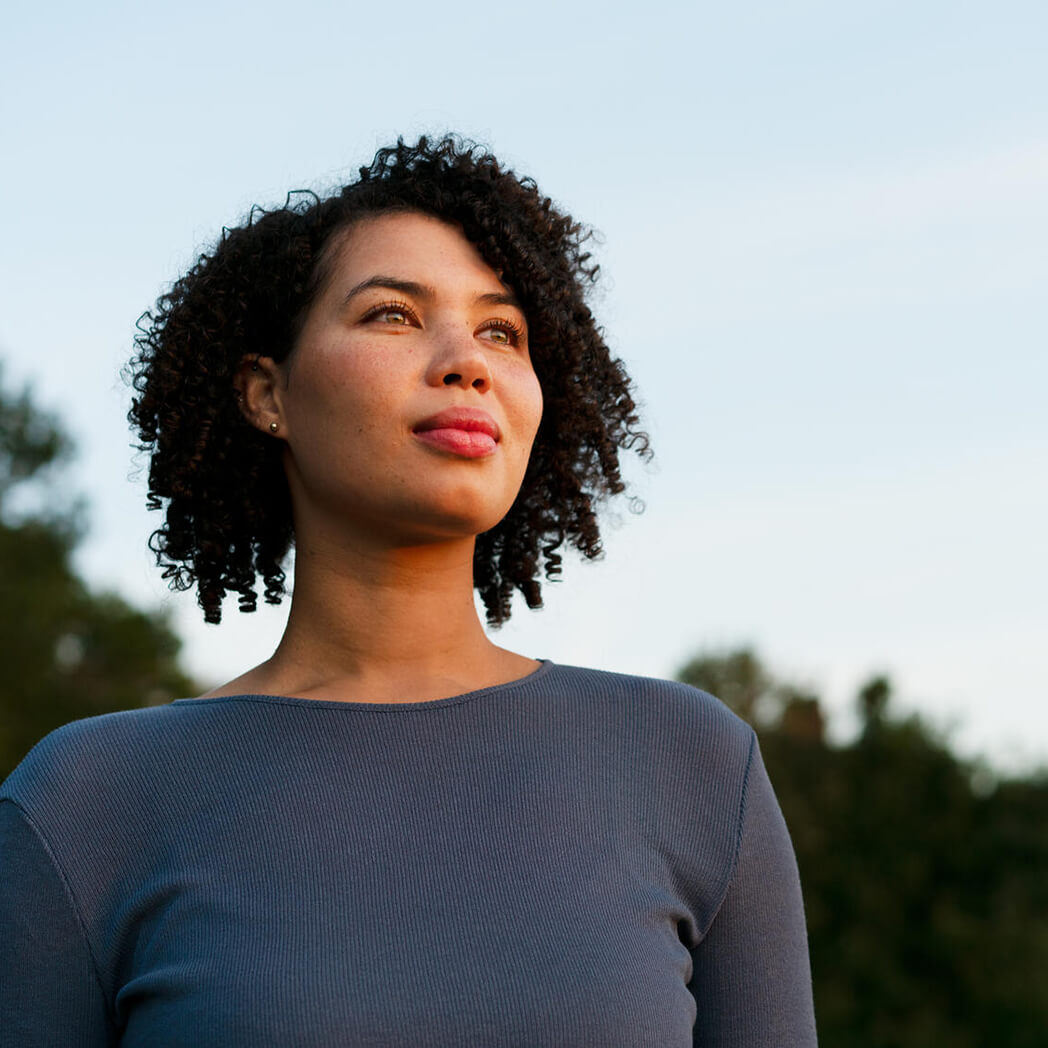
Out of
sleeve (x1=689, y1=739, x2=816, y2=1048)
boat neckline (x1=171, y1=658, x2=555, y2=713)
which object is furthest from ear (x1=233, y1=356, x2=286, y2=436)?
sleeve (x1=689, y1=739, x2=816, y2=1048)

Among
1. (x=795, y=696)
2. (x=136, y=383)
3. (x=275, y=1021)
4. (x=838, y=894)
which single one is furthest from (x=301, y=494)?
(x=795, y=696)

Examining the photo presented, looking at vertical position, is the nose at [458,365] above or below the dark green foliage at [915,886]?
above

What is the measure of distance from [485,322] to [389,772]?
0.95 m

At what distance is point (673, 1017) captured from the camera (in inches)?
105

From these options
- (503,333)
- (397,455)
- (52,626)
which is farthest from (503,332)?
(52,626)

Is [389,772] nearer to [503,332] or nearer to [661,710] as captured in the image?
[661,710]

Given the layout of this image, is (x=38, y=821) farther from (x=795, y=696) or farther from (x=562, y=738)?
(x=795, y=696)

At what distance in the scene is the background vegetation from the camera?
2838 centimetres

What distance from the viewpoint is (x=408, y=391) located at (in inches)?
114

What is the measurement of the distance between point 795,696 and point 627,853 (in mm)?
36082

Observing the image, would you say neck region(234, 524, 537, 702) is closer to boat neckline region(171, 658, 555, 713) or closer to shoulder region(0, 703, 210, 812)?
boat neckline region(171, 658, 555, 713)

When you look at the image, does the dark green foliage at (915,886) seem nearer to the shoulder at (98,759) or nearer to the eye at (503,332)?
the eye at (503,332)

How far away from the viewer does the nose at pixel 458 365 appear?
2.91 m

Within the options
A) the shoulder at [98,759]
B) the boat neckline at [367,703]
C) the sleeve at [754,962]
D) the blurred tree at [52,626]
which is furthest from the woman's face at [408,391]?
the blurred tree at [52,626]
